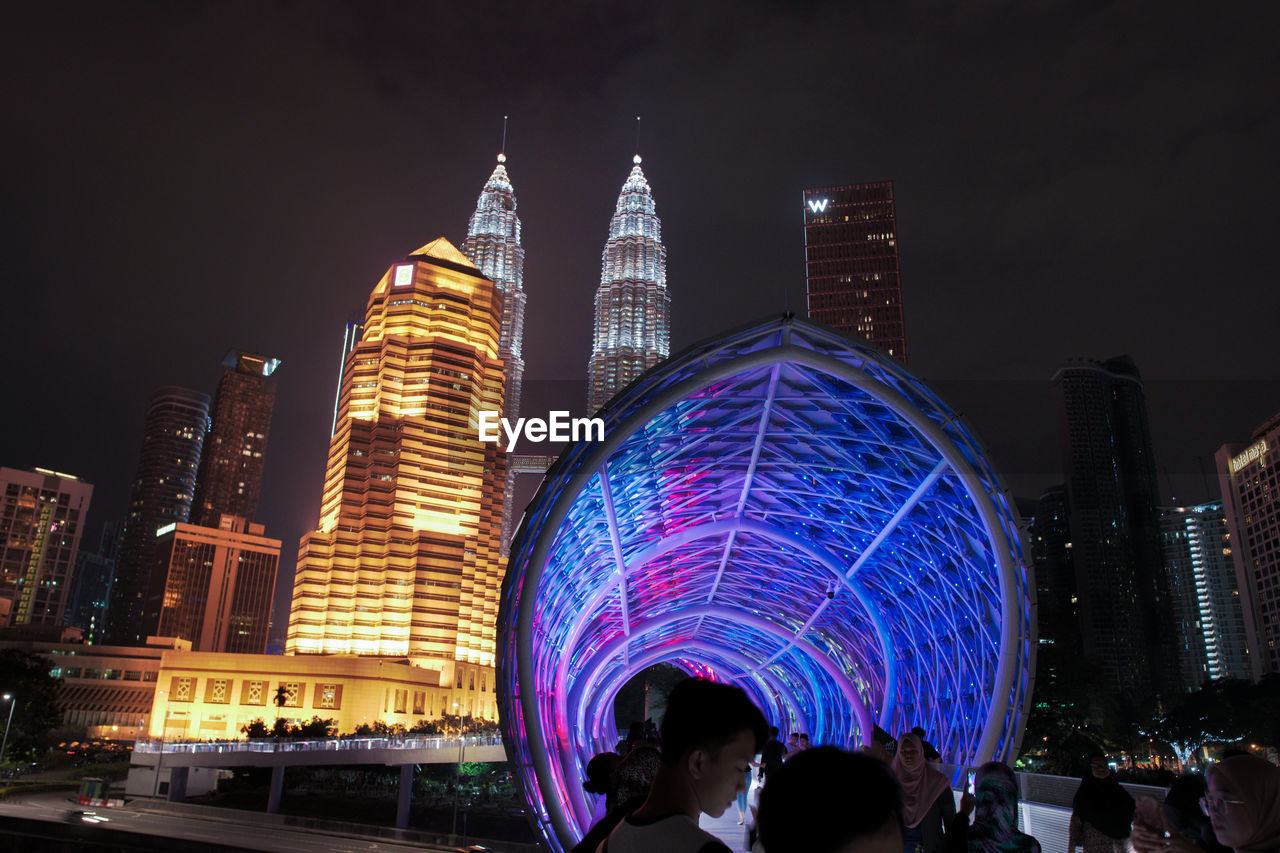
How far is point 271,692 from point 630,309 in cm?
11728

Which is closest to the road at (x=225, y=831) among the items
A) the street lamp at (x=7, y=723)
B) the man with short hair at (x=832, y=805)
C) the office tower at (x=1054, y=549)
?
the street lamp at (x=7, y=723)

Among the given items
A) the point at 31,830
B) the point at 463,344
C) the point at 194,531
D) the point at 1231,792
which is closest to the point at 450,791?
the point at 31,830

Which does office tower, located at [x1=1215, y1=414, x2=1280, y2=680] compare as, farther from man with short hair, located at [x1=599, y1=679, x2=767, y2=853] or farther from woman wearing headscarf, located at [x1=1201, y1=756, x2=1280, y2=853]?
man with short hair, located at [x1=599, y1=679, x2=767, y2=853]

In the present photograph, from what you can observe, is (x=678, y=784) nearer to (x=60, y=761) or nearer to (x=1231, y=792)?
(x=1231, y=792)

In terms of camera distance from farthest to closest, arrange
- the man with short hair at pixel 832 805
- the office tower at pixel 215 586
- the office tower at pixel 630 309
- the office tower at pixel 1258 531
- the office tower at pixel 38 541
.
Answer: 1. the office tower at pixel 630 309
2. the office tower at pixel 215 586
3. the office tower at pixel 38 541
4. the office tower at pixel 1258 531
5. the man with short hair at pixel 832 805

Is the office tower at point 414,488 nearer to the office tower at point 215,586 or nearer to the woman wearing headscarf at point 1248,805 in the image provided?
the office tower at point 215,586

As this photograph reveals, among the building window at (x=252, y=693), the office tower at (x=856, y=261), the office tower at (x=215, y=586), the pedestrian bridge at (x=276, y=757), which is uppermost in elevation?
the office tower at (x=856, y=261)

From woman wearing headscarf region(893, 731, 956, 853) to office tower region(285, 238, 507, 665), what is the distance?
109 m

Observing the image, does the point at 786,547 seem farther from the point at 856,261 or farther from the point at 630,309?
the point at 630,309

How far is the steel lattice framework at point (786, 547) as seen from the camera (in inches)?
634

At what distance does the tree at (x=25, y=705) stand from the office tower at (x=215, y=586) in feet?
336

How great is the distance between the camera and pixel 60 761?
66562mm

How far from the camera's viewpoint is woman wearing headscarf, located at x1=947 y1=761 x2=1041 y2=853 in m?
6.56

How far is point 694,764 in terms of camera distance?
2854mm
